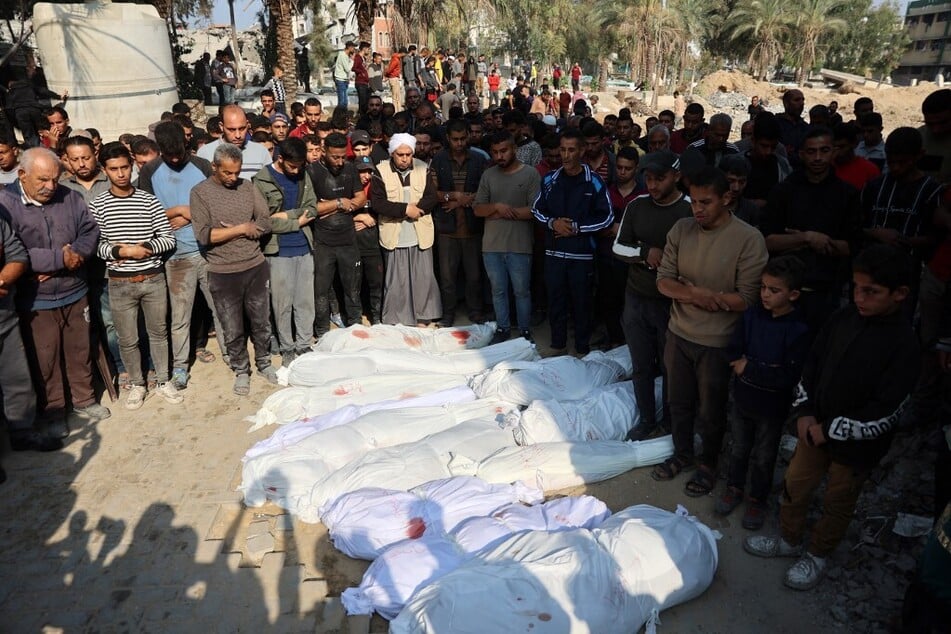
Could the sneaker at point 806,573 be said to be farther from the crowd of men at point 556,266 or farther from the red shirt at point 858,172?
the red shirt at point 858,172

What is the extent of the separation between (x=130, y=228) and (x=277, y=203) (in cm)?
113

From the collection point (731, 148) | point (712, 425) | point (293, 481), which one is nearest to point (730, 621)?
point (712, 425)

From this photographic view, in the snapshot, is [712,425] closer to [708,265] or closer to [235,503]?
[708,265]

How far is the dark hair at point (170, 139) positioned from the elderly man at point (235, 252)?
0.29 meters

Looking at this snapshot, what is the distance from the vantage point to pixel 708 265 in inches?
145

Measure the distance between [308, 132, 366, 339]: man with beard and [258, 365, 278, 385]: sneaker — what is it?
67 centimetres

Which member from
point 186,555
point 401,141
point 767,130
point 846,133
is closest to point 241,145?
point 401,141

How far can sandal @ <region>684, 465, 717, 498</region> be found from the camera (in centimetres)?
401

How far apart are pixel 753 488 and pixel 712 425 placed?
1.40 feet

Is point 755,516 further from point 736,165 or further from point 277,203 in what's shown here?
point 277,203

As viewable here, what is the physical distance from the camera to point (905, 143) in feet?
13.8

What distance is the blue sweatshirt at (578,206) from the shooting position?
526 centimetres

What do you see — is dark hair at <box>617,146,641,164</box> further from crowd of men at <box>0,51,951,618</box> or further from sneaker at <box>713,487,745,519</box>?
sneaker at <box>713,487,745,519</box>

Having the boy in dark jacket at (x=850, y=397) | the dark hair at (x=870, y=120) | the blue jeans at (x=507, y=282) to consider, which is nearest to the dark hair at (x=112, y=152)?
the blue jeans at (x=507, y=282)
